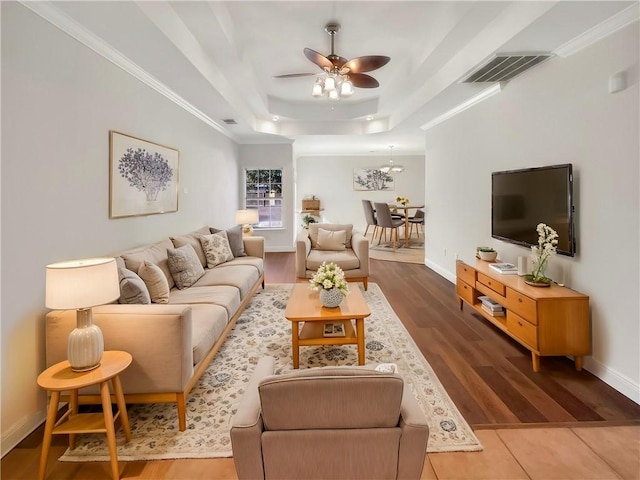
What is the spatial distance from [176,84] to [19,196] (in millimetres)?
2246

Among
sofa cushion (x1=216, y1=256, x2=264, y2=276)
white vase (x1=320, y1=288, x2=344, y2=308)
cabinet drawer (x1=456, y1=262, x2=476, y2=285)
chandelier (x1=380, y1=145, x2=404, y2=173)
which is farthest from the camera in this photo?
chandelier (x1=380, y1=145, x2=404, y2=173)

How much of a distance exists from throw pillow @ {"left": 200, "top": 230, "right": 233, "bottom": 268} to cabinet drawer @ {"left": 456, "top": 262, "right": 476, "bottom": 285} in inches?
111

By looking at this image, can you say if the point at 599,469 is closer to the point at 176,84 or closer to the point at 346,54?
the point at 346,54

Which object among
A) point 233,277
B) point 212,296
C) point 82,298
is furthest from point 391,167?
point 82,298

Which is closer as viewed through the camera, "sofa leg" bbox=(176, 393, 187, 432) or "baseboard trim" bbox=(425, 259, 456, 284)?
"sofa leg" bbox=(176, 393, 187, 432)

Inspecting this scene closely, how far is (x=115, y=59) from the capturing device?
115 inches

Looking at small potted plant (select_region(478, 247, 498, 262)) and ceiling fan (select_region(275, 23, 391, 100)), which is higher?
ceiling fan (select_region(275, 23, 391, 100))

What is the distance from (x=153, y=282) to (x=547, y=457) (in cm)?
276

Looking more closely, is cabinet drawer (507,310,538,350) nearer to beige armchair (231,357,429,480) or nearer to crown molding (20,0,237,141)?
beige armchair (231,357,429,480)

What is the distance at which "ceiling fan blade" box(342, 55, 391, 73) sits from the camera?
120 inches

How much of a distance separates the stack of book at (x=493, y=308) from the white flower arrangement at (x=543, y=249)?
1.66 feet

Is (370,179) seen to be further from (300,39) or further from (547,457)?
(547,457)

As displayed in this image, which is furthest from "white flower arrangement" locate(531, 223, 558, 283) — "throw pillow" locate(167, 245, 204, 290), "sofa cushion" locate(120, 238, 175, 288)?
"sofa cushion" locate(120, 238, 175, 288)

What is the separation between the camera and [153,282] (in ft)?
8.97
